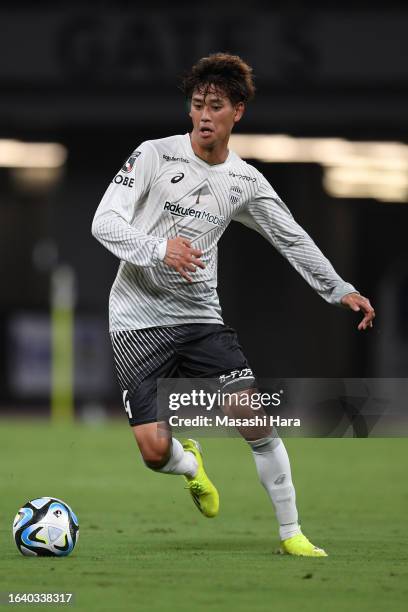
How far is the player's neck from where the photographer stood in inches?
289

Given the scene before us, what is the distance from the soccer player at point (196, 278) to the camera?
722 centimetres

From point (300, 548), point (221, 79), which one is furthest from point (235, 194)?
point (300, 548)

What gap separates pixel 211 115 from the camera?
7.21 m

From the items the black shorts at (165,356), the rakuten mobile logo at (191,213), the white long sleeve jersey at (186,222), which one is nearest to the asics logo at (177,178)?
the white long sleeve jersey at (186,222)

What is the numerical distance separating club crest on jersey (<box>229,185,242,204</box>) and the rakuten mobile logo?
0.11m

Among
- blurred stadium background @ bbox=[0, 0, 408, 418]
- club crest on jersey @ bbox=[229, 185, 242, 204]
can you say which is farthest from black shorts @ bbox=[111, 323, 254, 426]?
blurred stadium background @ bbox=[0, 0, 408, 418]

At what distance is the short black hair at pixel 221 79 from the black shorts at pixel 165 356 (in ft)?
3.82

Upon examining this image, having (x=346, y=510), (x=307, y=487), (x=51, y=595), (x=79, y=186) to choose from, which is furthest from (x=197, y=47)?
(x=51, y=595)

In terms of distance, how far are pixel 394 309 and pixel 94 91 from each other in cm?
539

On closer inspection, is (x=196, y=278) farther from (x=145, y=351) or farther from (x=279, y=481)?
(x=279, y=481)

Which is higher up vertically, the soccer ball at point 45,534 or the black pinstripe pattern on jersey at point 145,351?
the black pinstripe pattern on jersey at point 145,351

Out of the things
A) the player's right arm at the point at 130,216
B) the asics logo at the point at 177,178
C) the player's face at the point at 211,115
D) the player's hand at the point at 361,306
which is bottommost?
the player's hand at the point at 361,306

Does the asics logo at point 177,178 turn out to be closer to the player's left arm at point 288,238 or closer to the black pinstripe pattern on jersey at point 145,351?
the player's left arm at point 288,238

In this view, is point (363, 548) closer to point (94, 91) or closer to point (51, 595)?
point (51, 595)
